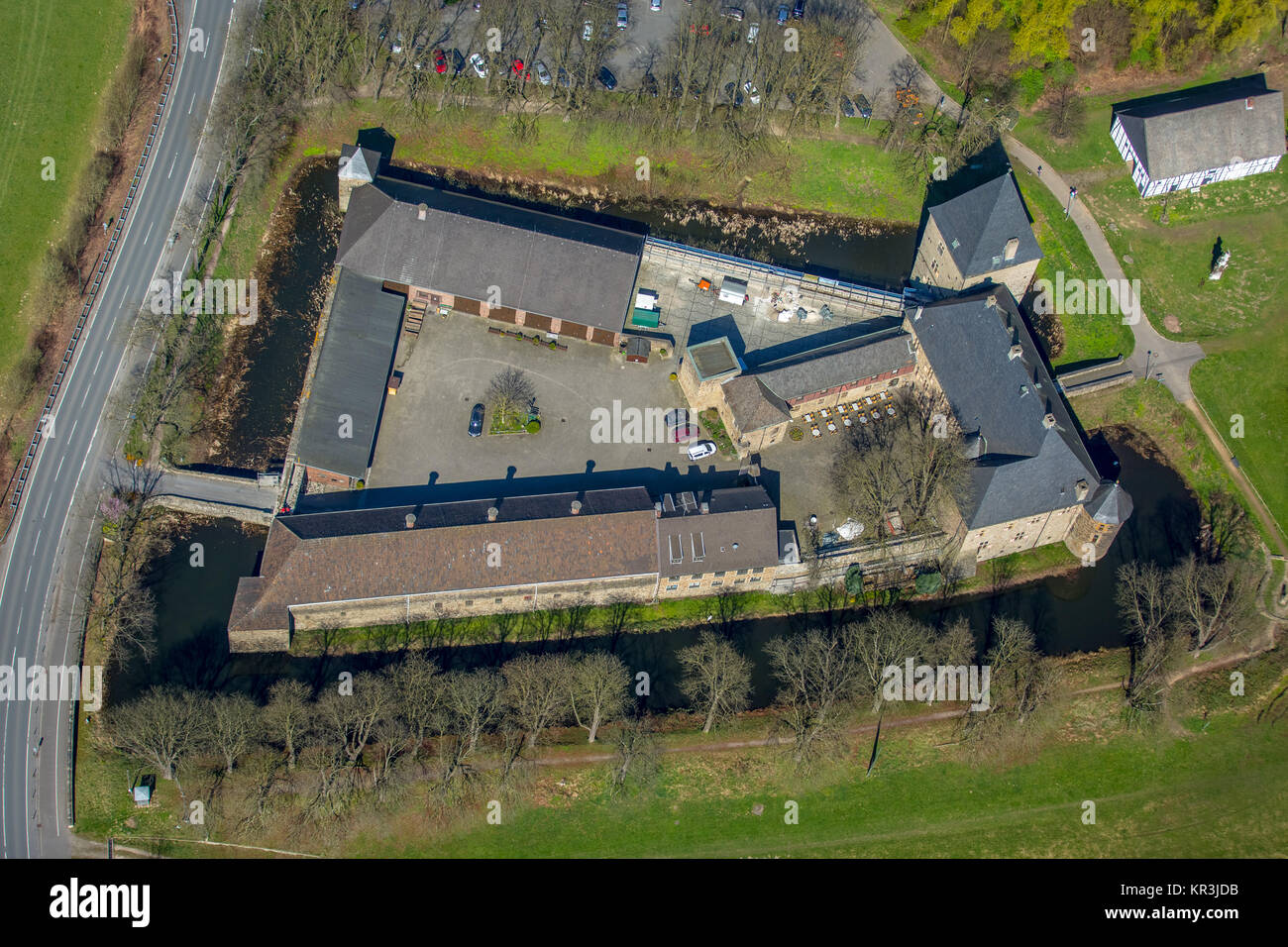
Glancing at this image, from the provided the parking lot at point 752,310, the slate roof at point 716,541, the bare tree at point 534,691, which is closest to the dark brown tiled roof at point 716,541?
the slate roof at point 716,541

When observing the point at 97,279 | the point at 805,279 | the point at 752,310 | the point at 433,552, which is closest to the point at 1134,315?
the point at 805,279

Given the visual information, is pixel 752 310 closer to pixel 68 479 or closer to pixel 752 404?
pixel 752 404

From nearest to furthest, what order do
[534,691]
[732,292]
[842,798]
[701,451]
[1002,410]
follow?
[534,691] → [842,798] → [1002,410] → [701,451] → [732,292]

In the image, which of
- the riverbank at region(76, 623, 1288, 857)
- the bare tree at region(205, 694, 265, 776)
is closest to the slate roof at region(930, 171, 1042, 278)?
the riverbank at region(76, 623, 1288, 857)

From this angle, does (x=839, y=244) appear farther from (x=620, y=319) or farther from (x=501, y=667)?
(x=501, y=667)

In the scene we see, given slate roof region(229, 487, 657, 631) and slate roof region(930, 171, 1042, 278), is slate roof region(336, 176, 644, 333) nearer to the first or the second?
slate roof region(229, 487, 657, 631)
